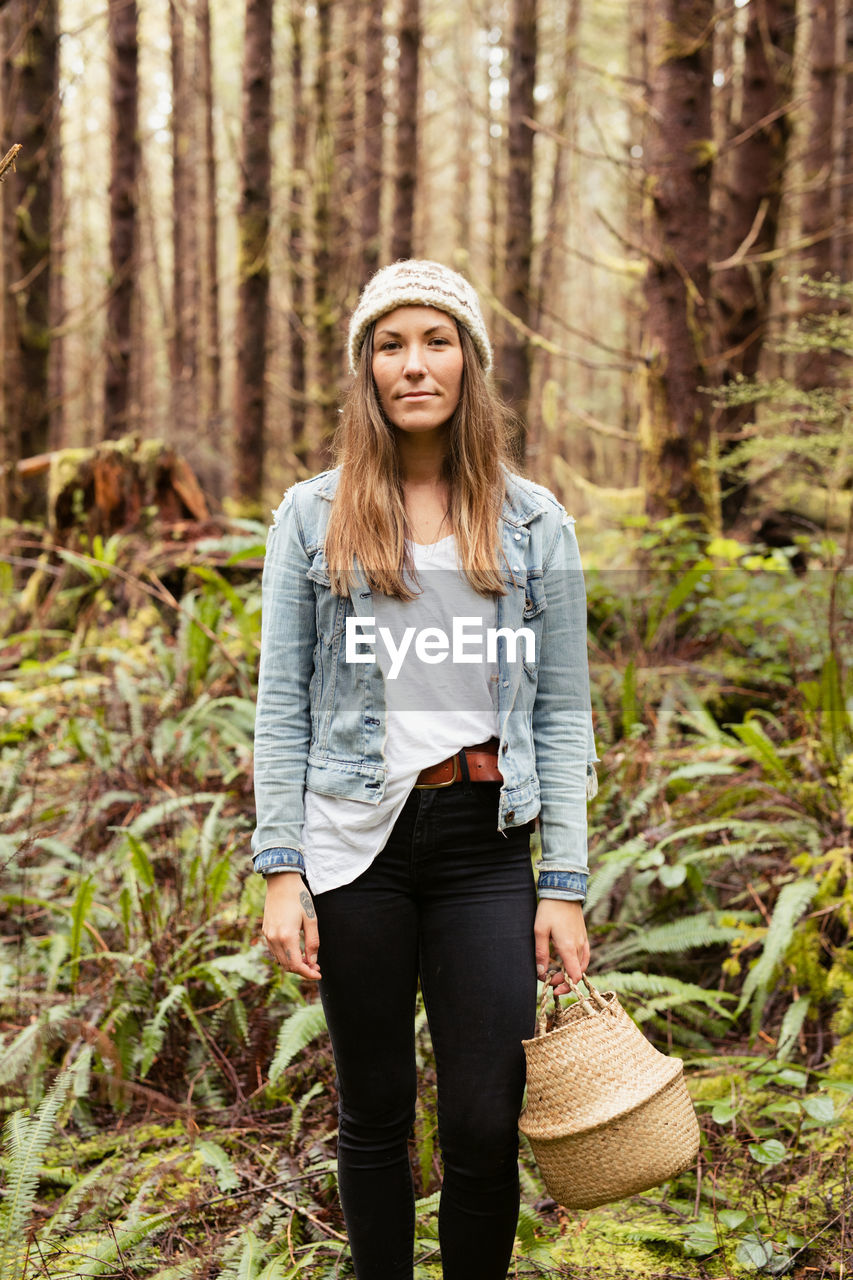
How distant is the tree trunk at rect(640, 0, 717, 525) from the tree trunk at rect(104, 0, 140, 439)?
19.5 feet

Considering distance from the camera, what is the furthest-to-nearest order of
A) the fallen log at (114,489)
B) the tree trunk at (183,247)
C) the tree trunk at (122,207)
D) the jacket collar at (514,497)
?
the tree trunk at (183,247) → the tree trunk at (122,207) → the fallen log at (114,489) → the jacket collar at (514,497)

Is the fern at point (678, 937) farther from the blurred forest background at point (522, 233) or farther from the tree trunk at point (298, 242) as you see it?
the tree trunk at point (298, 242)

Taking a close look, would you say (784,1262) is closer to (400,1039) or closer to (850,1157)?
(850,1157)

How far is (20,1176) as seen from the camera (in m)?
2.28

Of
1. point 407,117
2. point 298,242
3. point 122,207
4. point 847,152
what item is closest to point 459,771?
point 122,207

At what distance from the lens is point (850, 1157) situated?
2604 millimetres

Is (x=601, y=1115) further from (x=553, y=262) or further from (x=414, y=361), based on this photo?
(x=553, y=262)

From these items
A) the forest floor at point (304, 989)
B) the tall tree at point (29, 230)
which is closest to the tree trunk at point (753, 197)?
Answer: the forest floor at point (304, 989)

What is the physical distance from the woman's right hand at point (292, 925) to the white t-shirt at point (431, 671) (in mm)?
53

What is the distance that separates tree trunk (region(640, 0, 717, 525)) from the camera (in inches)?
241

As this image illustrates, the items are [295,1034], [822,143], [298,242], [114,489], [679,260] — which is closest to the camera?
[295,1034]

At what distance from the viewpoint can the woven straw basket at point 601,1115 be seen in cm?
191

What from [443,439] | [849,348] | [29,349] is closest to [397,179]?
[29,349]

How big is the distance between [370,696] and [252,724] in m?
3.05
